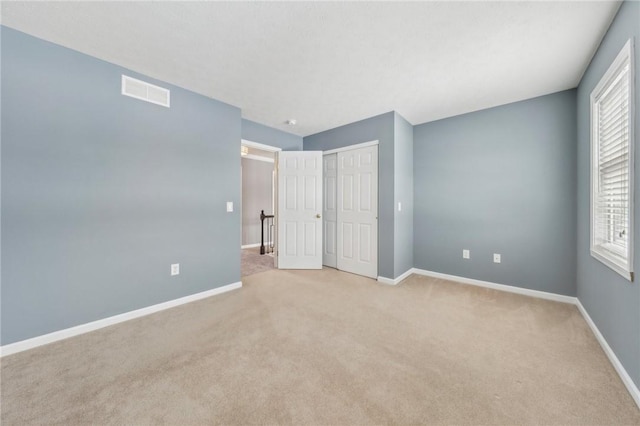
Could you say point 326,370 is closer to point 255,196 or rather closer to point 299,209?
point 299,209

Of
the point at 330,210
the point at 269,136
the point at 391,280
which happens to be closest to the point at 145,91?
the point at 269,136

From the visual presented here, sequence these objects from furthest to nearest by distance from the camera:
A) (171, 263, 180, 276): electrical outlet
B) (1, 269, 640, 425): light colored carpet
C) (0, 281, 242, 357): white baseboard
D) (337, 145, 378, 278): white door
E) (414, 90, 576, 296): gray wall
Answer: (337, 145, 378, 278): white door → (414, 90, 576, 296): gray wall → (171, 263, 180, 276): electrical outlet → (0, 281, 242, 357): white baseboard → (1, 269, 640, 425): light colored carpet

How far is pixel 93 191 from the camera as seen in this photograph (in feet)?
7.21

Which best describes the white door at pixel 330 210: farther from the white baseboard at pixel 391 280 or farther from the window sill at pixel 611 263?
the window sill at pixel 611 263

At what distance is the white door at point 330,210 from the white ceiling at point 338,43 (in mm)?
1440

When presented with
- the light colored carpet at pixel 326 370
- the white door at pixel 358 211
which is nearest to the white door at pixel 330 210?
the white door at pixel 358 211

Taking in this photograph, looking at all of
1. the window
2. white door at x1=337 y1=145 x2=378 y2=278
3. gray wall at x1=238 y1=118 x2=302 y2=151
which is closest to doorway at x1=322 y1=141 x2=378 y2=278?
white door at x1=337 y1=145 x2=378 y2=278

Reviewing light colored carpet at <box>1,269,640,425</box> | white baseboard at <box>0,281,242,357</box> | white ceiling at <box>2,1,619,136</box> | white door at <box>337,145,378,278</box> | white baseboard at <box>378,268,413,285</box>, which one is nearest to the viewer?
light colored carpet at <box>1,269,640,425</box>

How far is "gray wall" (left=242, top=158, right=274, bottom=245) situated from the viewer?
6367 mm

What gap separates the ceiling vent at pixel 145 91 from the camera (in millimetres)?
2385

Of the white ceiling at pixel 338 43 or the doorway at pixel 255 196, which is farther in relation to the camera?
the doorway at pixel 255 196

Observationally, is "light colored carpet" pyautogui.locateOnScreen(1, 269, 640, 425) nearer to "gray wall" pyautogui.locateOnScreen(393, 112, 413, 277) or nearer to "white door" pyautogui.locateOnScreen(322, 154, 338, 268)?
"gray wall" pyautogui.locateOnScreen(393, 112, 413, 277)

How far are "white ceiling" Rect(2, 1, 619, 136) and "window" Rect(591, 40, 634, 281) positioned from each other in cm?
43

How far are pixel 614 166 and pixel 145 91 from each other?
423cm
